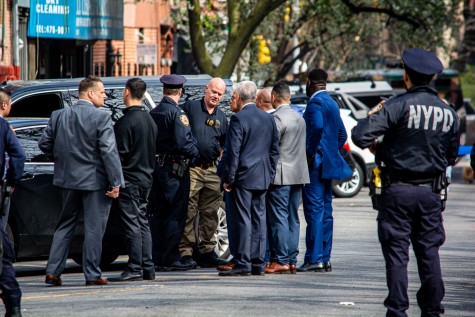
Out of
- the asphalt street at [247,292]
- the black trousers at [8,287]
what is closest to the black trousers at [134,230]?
the asphalt street at [247,292]

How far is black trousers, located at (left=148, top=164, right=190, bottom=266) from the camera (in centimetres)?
1150

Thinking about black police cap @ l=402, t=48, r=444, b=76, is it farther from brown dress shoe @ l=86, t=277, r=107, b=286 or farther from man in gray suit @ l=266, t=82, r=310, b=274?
brown dress shoe @ l=86, t=277, r=107, b=286

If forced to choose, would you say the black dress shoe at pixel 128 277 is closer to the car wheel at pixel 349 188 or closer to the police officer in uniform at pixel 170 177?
the police officer in uniform at pixel 170 177

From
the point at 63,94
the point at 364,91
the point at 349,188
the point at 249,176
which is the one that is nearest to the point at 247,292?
the point at 249,176

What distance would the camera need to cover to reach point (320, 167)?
1150cm

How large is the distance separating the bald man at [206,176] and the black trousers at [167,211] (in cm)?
33

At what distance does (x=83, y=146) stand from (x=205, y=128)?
182cm

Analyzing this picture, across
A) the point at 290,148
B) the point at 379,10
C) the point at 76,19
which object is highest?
the point at 379,10

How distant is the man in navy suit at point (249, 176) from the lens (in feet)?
36.2

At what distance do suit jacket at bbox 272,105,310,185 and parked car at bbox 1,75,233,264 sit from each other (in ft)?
4.46

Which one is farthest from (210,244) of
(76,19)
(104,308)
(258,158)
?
(76,19)

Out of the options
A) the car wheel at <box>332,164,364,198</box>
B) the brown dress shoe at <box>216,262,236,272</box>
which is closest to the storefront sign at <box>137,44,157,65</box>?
the car wheel at <box>332,164,364,198</box>

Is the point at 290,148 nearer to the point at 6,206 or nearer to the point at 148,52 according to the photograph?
the point at 6,206

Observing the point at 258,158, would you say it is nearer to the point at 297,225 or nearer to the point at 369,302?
the point at 297,225
